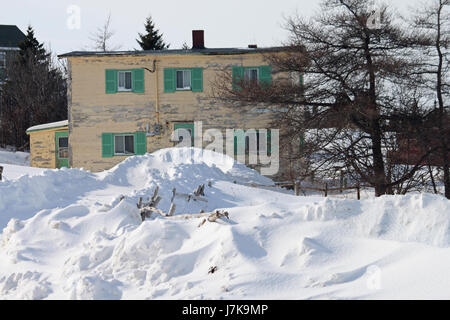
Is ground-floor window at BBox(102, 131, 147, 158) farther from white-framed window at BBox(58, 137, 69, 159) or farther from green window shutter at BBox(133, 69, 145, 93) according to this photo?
white-framed window at BBox(58, 137, 69, 159)

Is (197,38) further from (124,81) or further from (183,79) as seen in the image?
(124,81)

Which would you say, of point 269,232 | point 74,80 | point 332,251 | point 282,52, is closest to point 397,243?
point 332,251

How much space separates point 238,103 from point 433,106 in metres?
7.33

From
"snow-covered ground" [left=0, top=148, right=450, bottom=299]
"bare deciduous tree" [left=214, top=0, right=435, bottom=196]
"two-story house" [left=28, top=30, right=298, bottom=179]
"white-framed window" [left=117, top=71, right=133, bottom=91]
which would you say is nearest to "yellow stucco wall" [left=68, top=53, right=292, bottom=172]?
"two-story house" [left=28, top=30, right=298, bottom=179]

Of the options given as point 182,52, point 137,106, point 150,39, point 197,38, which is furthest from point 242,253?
point 150,39

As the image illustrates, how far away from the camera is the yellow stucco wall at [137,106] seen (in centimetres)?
2756

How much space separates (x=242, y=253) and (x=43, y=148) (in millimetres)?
24544

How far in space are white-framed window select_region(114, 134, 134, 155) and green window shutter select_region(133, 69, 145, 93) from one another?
2.17 metres

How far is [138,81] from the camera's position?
27719 millimetres

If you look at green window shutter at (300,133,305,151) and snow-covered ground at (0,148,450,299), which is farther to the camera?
green window shutter at (300,133,305,151)

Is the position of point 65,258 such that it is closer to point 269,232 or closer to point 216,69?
point 269,232

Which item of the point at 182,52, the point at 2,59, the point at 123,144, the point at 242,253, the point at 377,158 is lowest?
the point at 242,253

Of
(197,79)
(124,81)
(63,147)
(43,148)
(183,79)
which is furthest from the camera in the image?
(43,148)

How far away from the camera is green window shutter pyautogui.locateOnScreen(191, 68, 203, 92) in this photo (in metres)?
27.6
